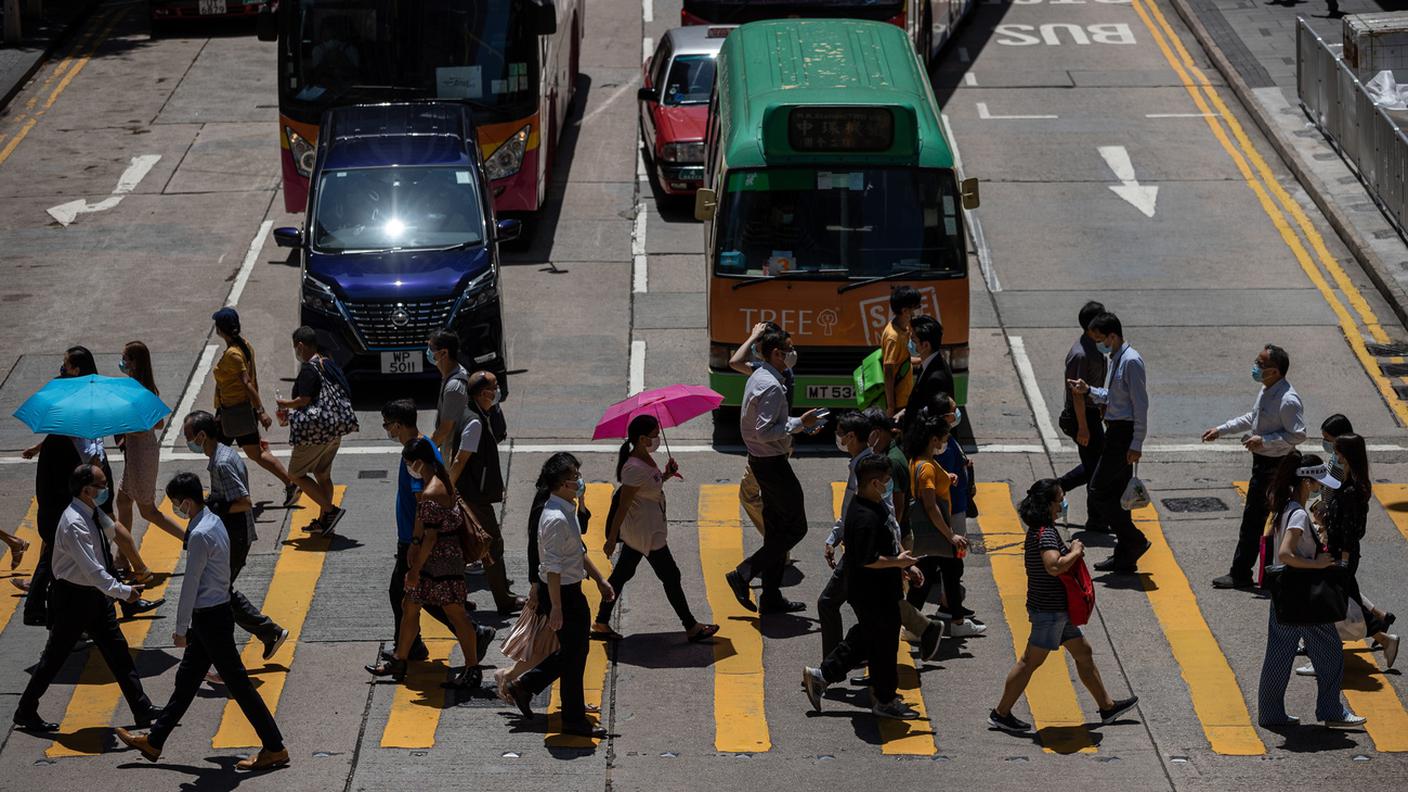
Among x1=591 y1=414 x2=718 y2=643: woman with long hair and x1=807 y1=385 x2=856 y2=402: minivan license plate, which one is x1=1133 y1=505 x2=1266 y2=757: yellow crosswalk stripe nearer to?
x1=807 y1=385 x2=856 y2=402: minivan license plate

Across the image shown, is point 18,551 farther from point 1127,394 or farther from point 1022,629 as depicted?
point 1127,394

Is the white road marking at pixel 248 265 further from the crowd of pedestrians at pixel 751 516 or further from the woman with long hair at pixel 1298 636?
the woman with long hair at pixel 1298 636

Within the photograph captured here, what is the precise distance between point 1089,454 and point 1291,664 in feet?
10.4

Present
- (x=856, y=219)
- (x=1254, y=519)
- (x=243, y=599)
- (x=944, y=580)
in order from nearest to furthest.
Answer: (x=243, y=599)
(x=944, y=580)
(x=1254, y=519)
(x=856, y=219)

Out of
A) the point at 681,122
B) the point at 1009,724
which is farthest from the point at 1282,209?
the point at 1009,724

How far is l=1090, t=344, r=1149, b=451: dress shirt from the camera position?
45.4ft

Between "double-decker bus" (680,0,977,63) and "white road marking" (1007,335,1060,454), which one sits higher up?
"double-decker bus" (680,0,977,63)

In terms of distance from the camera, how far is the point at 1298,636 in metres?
11.6

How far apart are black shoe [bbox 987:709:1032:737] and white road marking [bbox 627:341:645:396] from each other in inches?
268

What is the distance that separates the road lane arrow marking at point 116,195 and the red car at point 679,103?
6.40 metres

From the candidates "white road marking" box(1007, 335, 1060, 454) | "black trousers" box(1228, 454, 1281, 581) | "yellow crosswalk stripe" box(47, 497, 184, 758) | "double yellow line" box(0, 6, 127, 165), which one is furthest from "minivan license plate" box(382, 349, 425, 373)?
"double yellow line" box(0, 6, 127, 165)

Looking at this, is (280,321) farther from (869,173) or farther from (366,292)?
(869,173)

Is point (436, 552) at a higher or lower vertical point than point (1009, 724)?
higher

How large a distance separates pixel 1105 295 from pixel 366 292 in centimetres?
771
